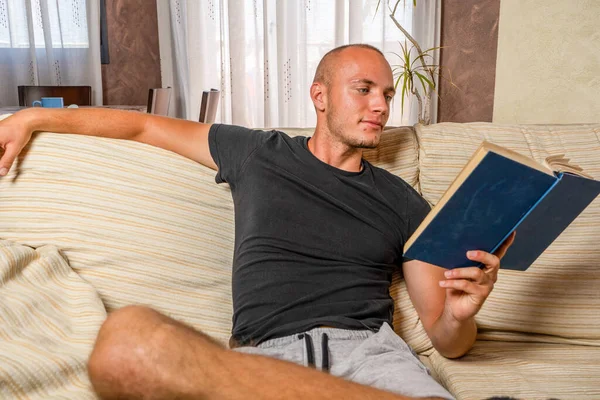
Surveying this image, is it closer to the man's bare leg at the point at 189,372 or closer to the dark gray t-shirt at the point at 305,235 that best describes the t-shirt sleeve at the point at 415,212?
the dark gray t-shirt at the point at 305,235

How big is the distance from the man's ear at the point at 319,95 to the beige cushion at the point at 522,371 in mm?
740

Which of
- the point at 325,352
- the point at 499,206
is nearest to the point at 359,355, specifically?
the point at 325,352

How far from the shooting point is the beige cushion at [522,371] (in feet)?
4.48

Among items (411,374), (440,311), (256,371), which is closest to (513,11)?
(440,311)

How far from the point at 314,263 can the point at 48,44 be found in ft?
13.0

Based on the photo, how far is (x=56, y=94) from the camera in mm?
3828

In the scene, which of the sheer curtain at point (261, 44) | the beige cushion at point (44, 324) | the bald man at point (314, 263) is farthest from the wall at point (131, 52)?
the beige cushion at point (44, 324)

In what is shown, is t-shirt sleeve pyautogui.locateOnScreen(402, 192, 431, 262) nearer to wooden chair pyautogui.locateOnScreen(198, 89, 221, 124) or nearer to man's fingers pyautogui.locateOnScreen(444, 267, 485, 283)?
man's fingers pyautogui.locateOnScreen(444, 267, 485, 283)

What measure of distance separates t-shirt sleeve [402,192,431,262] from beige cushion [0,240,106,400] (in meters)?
0.74

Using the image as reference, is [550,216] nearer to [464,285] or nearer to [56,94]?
[464,285]

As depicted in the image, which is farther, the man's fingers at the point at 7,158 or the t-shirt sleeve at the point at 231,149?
the t-shirt sleeve at the point at 231,149

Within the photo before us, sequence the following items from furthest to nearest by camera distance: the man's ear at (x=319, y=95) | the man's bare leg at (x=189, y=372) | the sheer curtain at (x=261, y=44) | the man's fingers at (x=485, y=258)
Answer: the sheer curtain at (x=261, y=44), the man's ear at (x=319, y=95), the man's fingers at (x=485, y=258), the man's bare leg at (x=189, y=372)

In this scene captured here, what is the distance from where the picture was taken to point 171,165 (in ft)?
5.31

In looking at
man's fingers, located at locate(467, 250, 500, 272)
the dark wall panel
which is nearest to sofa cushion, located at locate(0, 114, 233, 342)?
man's fingers, located at locate(467, 250, 500, 272)
